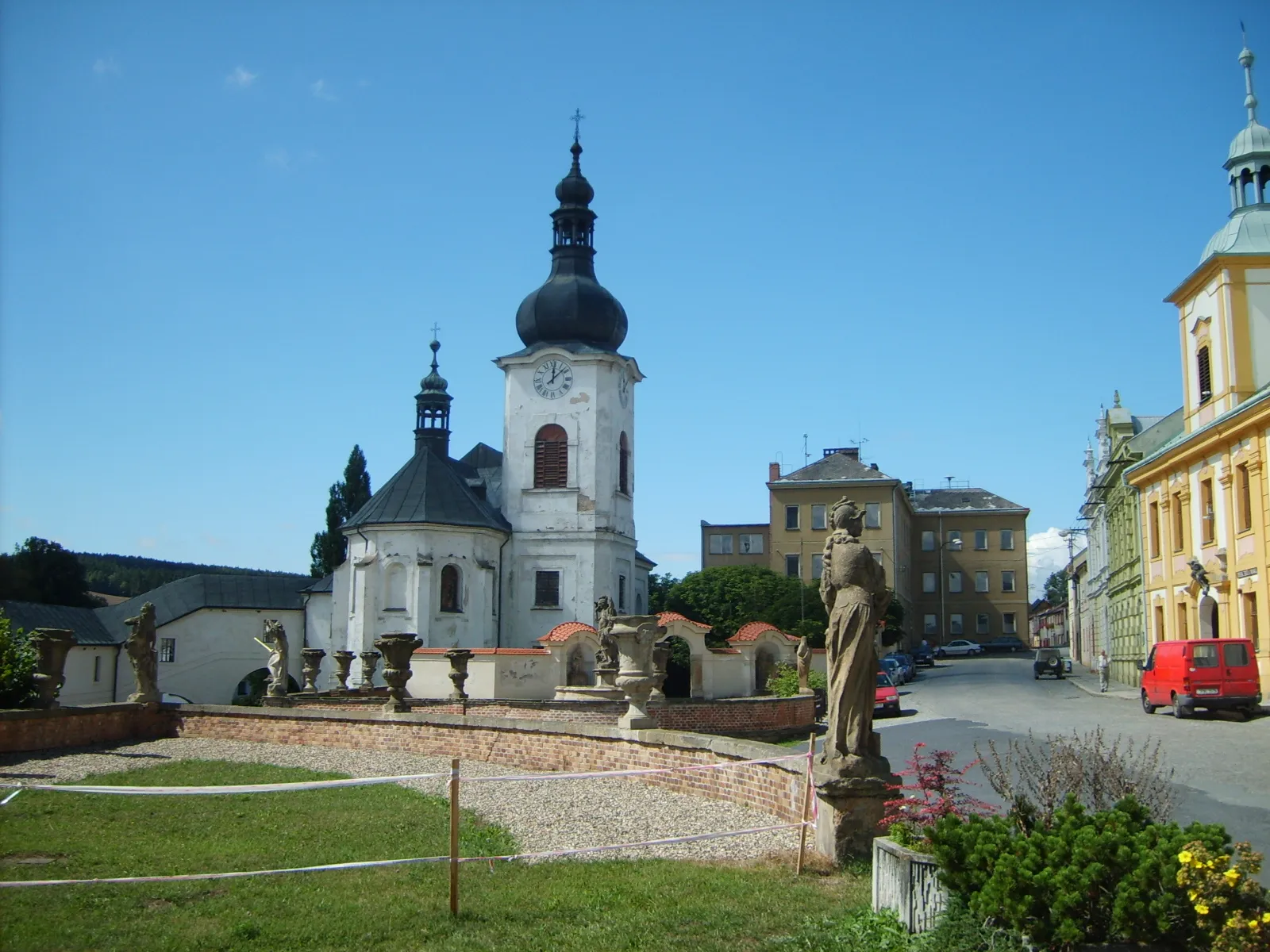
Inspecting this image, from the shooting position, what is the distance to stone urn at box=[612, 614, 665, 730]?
15953mm

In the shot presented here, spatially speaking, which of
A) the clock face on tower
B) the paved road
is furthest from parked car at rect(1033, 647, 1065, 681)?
the clock face on tower

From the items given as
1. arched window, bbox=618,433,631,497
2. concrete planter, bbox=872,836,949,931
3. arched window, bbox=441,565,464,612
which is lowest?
concrete planter, bbox=872,836,949,931

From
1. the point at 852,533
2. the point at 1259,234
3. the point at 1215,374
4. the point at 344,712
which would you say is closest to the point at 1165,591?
the point at 1215,374

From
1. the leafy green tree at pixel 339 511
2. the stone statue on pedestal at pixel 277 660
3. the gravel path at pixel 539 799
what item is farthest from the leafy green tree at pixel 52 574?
the gravel path at pixel 539 799

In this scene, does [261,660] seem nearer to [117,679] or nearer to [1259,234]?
[117,679]

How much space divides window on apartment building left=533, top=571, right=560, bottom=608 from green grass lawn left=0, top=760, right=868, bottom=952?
104 feet

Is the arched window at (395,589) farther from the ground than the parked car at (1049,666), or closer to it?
farther from the ground

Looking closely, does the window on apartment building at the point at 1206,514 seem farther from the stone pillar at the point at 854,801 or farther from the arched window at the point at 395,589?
the stone pillar at the point at 854,801

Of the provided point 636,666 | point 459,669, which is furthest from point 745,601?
point 636,666

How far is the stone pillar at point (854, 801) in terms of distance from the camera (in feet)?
29.8

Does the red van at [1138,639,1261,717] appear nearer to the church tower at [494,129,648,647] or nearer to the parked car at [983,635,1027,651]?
the church tower at [494,129,648,647]

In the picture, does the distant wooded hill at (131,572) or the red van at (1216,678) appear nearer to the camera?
the red van at (1216,678)

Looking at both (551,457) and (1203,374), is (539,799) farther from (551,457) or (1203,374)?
(551,457)

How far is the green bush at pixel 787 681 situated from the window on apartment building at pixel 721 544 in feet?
126
